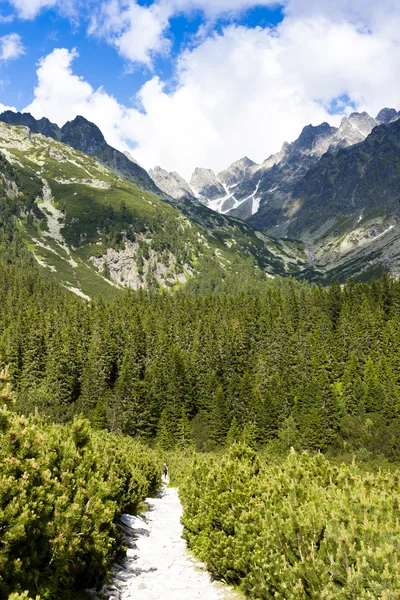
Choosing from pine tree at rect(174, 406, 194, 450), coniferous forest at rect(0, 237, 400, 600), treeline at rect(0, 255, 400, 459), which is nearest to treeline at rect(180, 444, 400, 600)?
coniferous forest at rect(0, 237, 400, 600)

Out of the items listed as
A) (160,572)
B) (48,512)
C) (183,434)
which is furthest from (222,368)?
(48,512)

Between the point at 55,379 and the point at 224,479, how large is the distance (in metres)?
94.6

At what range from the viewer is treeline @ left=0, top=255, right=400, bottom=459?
288ft

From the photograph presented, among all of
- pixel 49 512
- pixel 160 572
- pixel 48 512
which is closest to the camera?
pixel 48 512

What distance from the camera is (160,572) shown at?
1812cm

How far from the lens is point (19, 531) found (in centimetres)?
921

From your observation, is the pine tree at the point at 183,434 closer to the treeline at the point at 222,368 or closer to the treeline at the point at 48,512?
the treeline at the point at 222,368

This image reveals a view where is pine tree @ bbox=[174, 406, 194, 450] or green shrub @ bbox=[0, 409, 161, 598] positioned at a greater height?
green shrub @ bbox=[0, 409, 161, 598]

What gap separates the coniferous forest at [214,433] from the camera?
10.4m

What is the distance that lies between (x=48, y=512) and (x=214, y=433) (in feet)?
269

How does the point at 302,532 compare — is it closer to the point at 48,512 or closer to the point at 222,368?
the point at 48,512

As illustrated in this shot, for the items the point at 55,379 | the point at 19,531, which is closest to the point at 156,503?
the point at 19,531

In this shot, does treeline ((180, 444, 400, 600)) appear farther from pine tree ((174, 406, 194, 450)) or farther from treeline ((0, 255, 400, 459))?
pine tree ((174, 406, 194, 450))

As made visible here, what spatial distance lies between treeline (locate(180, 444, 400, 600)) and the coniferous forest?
0.06m
